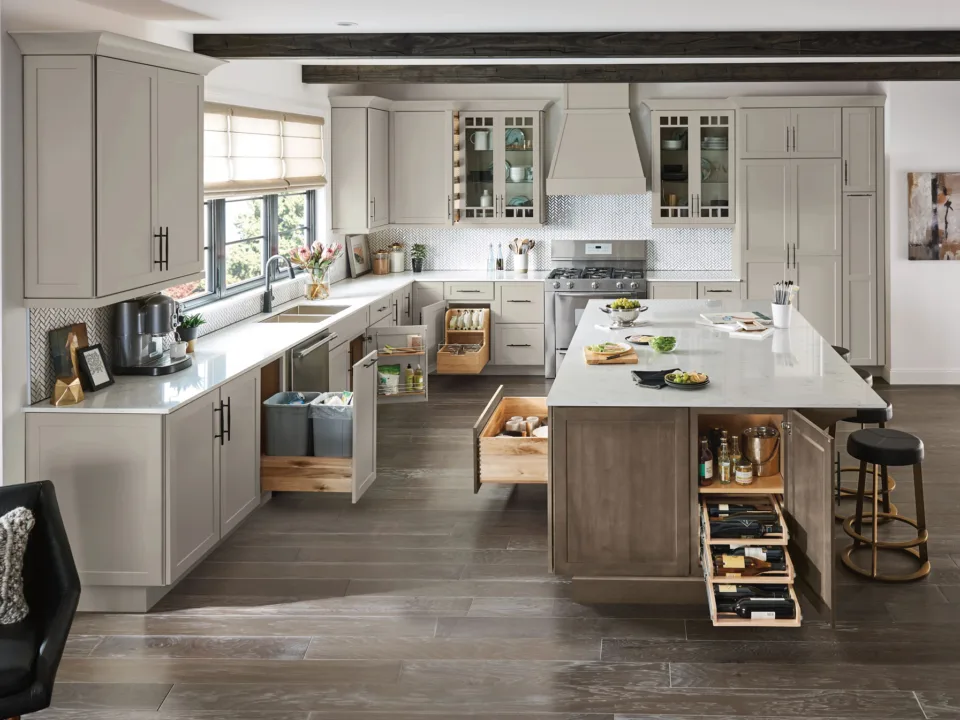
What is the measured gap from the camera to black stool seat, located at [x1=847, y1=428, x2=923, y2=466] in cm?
434

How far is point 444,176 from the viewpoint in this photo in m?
9.29

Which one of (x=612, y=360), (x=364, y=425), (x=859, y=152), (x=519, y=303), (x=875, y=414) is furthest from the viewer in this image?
(x=519, y=303)

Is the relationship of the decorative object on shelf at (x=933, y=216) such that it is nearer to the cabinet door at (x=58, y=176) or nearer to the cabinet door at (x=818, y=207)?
the cabinet door at (x=818, y=207)

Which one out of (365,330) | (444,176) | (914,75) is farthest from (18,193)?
(914,75)

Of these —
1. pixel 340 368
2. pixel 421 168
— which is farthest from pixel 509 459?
pixel 421 168

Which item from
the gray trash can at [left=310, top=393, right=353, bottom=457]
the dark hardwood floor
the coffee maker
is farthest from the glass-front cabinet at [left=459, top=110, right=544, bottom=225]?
the coffee maker

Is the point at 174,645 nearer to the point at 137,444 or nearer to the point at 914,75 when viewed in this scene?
the point at 137,444

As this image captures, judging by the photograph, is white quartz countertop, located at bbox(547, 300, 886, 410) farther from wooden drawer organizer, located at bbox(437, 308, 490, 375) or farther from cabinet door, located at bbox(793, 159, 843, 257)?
cabinet door, located at bbox(793, 159, 843, 257)

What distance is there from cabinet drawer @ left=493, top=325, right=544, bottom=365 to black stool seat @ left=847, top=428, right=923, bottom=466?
4806 millimetres

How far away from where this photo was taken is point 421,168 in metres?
9.34

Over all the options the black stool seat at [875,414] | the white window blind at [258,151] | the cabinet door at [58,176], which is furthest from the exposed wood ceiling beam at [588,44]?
the black stool seat at [875,414]

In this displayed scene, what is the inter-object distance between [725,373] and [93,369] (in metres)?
2.69

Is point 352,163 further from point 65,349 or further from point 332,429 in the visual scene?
point 65,349

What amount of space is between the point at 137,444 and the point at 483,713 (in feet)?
5.60
